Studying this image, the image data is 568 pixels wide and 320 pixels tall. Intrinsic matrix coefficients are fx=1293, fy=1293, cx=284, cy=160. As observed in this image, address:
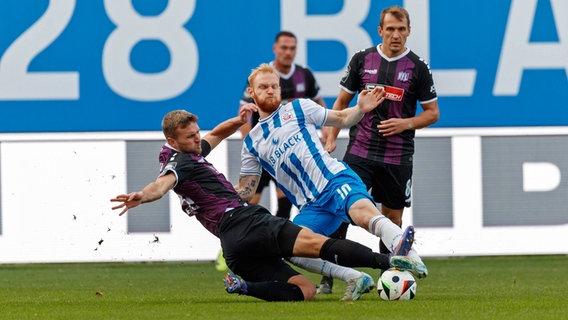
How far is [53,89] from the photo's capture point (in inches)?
516

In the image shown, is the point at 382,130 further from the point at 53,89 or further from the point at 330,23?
the point at 53,89

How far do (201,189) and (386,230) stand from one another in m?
1.21

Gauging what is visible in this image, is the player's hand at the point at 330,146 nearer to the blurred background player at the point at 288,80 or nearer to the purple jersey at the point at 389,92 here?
the purple jersey at the point at 389,92

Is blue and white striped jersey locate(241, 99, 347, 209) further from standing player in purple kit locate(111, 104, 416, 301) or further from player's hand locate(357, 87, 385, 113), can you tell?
standing player in purple kit locate(111, 104, 416, 301)

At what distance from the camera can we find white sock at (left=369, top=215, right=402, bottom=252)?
24.8ft

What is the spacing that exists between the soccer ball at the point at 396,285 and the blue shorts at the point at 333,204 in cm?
45

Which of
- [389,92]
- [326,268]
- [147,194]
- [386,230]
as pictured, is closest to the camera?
[147,194]

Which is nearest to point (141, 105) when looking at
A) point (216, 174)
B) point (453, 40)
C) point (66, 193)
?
point (66, 193)

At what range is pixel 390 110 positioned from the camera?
9539 mm

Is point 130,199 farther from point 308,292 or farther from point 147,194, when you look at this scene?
point 308,292

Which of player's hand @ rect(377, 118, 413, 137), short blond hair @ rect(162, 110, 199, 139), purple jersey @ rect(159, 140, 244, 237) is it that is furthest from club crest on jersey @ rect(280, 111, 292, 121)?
player's hand @ rect(377, 118, 413, 137)

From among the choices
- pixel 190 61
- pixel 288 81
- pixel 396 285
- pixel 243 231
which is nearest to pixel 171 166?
pixel 243 231

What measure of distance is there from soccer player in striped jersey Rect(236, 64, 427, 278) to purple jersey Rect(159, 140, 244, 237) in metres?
0.40

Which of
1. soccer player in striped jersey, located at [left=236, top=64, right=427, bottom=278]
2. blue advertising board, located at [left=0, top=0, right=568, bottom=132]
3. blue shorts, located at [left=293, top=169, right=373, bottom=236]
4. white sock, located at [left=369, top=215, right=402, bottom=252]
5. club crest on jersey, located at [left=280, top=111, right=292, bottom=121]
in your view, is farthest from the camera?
blue advertising board, located at [left=0, top=0, right=568, bottom=132]
